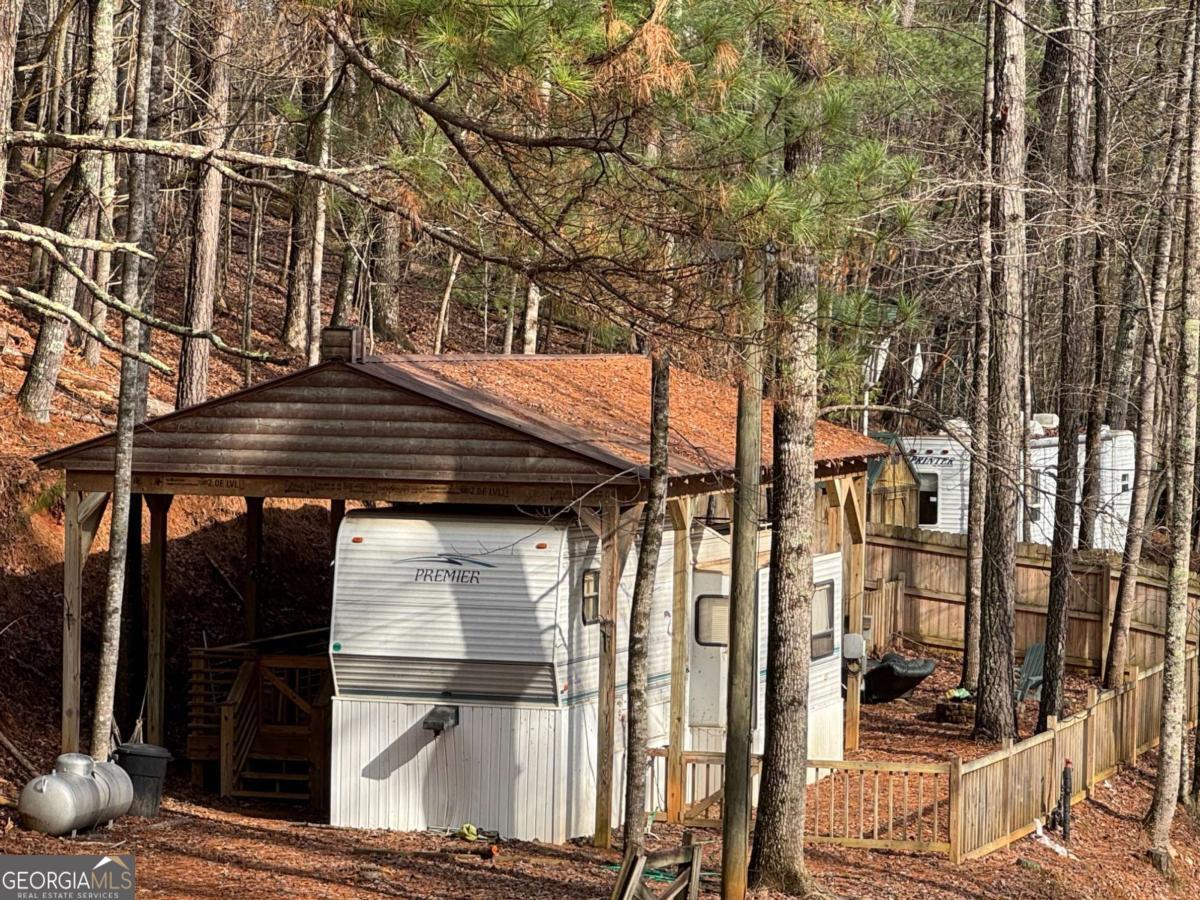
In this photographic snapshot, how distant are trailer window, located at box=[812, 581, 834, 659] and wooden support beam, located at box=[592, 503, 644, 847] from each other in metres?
3.44

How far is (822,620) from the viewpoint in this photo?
15422 mm

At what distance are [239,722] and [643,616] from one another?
→ 178 inches

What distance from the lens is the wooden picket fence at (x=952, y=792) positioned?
500 inches

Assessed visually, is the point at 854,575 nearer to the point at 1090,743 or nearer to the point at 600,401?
the point at 1090,743

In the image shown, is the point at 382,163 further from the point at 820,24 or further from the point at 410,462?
the point at 410,462

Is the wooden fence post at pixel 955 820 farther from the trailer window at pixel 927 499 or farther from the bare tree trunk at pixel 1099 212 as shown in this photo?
the trailer window at pixel 927 499

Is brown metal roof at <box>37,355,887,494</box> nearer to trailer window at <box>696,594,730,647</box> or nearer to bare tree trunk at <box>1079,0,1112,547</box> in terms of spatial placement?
trailer window at <box>696,594,730,647</box>

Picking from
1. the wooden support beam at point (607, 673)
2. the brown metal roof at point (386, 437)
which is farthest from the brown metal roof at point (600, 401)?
the wooden support beam at point (607, 673)

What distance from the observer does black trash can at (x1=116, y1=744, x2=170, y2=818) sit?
40.3 feet

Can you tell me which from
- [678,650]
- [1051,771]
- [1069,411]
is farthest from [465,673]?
[1069,411]

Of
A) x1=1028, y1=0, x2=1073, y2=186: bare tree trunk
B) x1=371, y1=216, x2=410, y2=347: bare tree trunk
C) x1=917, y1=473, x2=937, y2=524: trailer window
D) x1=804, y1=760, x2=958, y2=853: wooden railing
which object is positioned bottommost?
x1=804, y1=760, x2=958, y2=853: wooden railing

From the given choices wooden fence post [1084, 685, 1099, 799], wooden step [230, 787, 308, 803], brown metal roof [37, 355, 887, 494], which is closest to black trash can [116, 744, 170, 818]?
wooden step [230, 787, 308, 803]

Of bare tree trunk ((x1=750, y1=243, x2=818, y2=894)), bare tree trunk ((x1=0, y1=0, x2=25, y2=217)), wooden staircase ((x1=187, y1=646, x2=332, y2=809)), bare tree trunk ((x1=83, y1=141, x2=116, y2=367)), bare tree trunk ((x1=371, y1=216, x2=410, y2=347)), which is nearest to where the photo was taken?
bare tree trunk ((x1=0, y1=0, x2=25, y2=217))

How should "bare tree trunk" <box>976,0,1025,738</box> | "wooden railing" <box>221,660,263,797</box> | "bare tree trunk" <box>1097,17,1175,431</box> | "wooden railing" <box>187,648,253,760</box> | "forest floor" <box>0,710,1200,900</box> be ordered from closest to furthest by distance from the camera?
"forest floor" <box>0,710,1200,900</box> < "wooden railing" <box>221,660,263,797</box> < "wooden railing" <box>187,648,253,760</box> < "bare tree trunk" <box>976,0,1025,738</box> < "bare tree trunk" <box>1097,17,1175,431</box>
